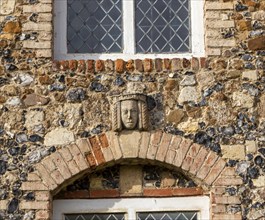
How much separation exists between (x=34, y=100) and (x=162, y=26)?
1.76 meters

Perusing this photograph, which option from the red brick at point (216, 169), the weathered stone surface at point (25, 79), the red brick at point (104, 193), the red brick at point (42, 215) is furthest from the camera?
the weathered stone surface at point (25, 79)

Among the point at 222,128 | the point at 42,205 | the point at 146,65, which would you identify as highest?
the point at 146,65

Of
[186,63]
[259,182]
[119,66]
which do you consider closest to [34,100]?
[119,66]

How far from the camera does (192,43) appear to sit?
488 inches

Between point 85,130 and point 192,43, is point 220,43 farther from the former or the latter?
point 85,130

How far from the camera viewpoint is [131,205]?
38.8 ft

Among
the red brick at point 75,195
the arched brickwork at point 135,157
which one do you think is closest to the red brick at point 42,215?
the arched brickwork at point 135,157

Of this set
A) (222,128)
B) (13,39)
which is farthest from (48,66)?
(222,128)

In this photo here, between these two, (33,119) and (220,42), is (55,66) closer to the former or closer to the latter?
(33,119)

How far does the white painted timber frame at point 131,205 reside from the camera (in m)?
11.8

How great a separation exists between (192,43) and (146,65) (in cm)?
67

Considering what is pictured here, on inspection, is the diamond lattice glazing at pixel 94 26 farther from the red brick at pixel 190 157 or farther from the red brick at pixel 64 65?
the red brick at pixel 190 157

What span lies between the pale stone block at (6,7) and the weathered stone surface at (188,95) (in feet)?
7.06

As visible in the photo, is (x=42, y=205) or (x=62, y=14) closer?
(x=42, y=205)
